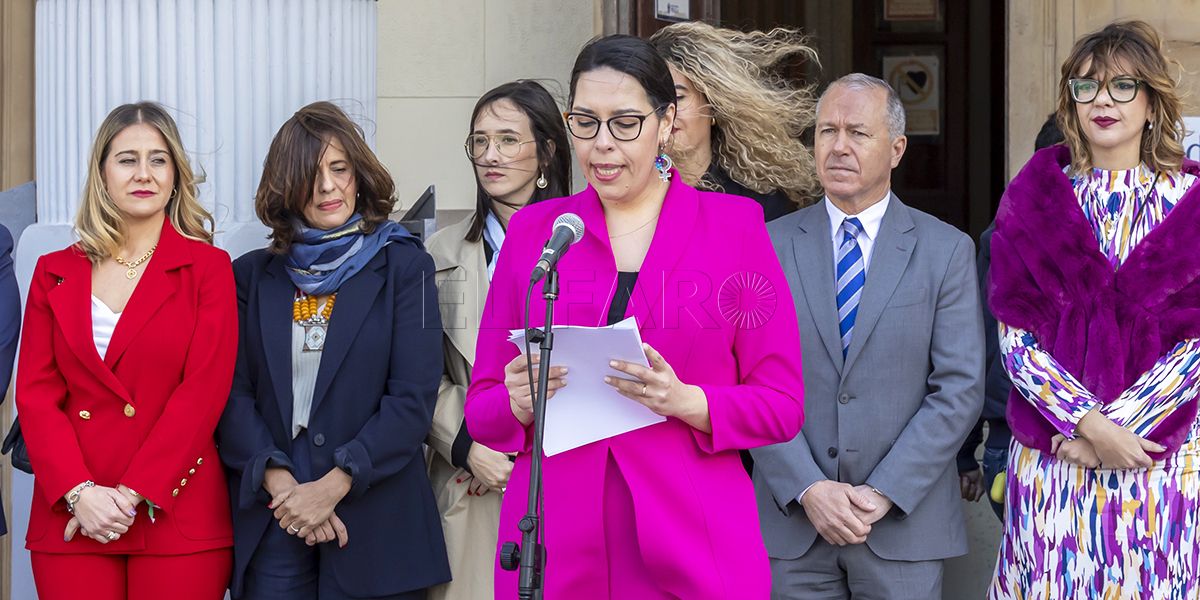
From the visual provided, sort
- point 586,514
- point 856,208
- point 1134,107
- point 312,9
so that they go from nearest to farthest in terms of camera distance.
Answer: point 586,514
point 1134,107
point 856,208
point 312,9

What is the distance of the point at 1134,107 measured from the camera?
4.46m

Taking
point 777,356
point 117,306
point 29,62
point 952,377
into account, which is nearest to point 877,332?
point 952,377

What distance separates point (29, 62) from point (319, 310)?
309 centimetres

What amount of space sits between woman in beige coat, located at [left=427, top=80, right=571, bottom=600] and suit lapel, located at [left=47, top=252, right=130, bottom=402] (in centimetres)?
96

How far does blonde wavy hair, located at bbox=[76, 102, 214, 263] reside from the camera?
4.63m

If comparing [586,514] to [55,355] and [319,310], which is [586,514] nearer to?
[319,310]

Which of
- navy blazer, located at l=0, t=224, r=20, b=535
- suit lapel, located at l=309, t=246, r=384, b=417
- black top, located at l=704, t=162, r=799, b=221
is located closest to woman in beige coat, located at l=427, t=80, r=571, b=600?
suit lapel, located at l=309, t=246, r=384, b=417

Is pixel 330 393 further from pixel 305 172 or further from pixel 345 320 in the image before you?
pixel 305 172

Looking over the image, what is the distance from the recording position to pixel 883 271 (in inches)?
181

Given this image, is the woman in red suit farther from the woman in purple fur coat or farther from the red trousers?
the woman in purple fur coat

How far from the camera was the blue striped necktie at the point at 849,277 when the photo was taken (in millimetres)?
4605

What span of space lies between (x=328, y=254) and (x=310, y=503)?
2.43 feet

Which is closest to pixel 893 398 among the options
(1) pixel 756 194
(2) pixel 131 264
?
(1) pixel 756 194

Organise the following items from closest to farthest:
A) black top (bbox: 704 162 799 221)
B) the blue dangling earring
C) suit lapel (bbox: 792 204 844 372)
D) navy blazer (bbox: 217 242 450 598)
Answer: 1. the blue dangling earring
2. navy blazer (bbox: 217 242 450 598)
3. suit lapel (bbox: 792 204 844 372)
4. black top (bbox: 704 162 799 221)
